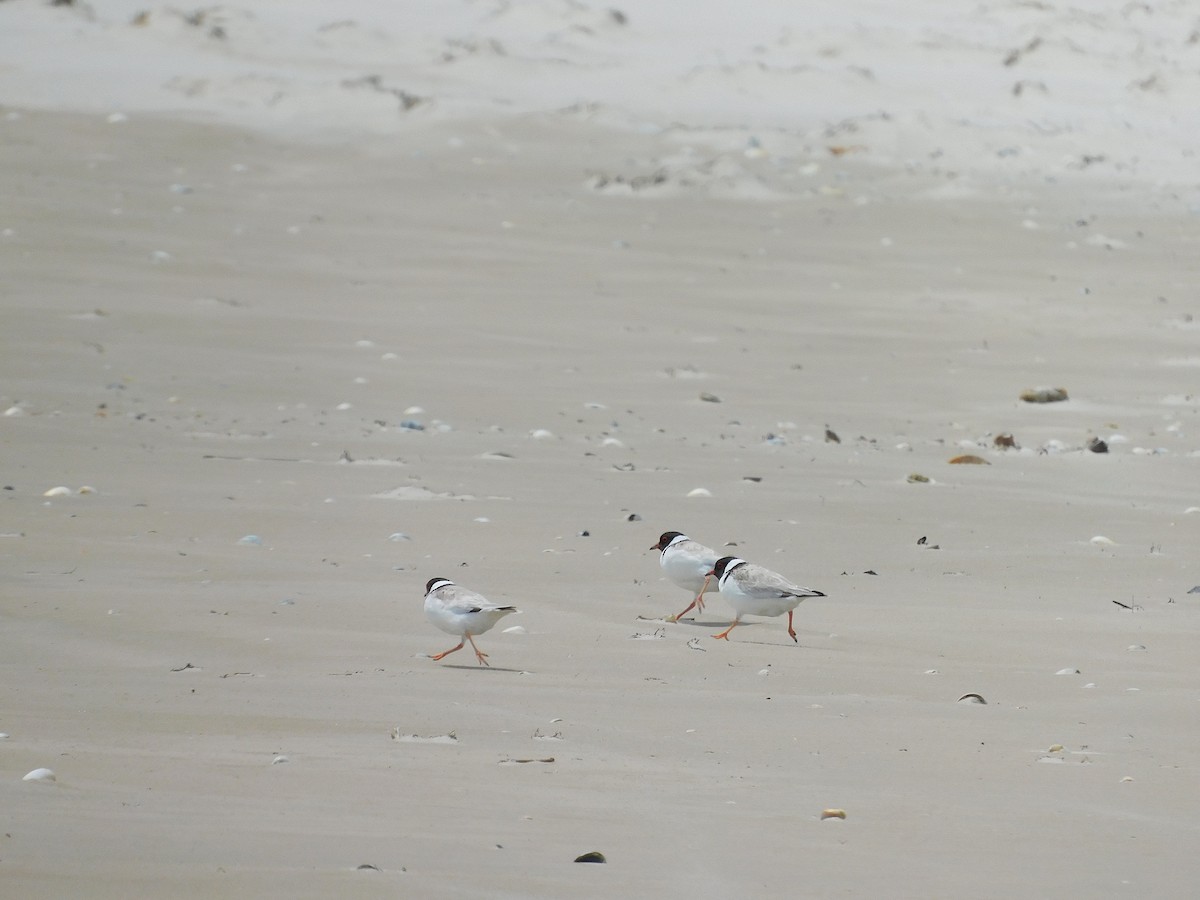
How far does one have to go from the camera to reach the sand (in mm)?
3504

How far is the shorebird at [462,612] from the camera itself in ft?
15.6

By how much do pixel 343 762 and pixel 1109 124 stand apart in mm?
16296

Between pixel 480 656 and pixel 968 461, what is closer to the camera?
pixel 480 656

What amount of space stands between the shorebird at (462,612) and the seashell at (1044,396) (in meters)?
5.63

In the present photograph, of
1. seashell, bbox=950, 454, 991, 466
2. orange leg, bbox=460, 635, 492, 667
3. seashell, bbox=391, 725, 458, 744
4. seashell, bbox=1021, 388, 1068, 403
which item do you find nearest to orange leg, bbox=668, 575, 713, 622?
orange leg, bbox=460, 635, 492, 667

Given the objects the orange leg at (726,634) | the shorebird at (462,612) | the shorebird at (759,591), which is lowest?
the shorebird at (462,612)

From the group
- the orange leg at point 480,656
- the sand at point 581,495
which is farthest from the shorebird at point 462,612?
the sand at point 581,495

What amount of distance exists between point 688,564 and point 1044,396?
488 centimetres

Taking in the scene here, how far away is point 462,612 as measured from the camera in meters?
4.77

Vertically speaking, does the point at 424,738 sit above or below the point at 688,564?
below

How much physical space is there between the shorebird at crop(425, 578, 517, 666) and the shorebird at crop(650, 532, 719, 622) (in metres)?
0.82

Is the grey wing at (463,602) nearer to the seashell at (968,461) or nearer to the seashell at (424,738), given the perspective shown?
the seashell at (424,738)

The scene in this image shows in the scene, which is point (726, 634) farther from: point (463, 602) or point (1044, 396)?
point (1044, 396)

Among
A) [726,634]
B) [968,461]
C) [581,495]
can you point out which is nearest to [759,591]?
[726,634]
